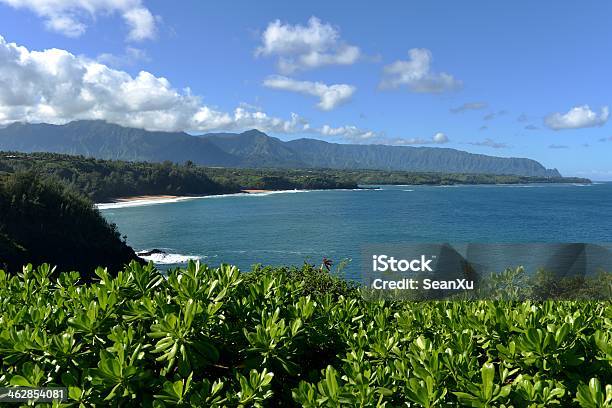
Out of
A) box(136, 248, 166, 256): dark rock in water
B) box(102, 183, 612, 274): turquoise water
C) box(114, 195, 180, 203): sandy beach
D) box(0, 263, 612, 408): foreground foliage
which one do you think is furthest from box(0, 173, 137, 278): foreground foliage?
box(114, 195, 180, 203): sandy beach

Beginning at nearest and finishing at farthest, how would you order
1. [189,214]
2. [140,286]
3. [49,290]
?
1. [140,286]
2. [49,290]
3. [189,214]

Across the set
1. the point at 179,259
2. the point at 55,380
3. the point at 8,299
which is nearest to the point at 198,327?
the point at 55,380

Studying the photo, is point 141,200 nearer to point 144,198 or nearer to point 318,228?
point 144,198

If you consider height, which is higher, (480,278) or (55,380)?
(480,278)

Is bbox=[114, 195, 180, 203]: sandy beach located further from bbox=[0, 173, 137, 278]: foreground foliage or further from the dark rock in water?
bbox=[0, 173, 137, 278]: foreground foliage

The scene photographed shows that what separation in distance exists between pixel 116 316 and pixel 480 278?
4.00 metres

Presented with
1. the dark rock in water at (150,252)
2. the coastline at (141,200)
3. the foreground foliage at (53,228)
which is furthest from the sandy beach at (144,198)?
the foreground foliage at (53,228)

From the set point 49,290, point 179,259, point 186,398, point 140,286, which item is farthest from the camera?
point 179,259

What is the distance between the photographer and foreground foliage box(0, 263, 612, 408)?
2918 mm

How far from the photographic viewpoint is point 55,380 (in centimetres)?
322

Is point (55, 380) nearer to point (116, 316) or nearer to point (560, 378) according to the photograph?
point (116, 316)

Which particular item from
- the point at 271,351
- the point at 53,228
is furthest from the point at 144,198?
the point at 271,351

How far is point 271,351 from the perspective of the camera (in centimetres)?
330

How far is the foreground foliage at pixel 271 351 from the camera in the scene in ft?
9.57
